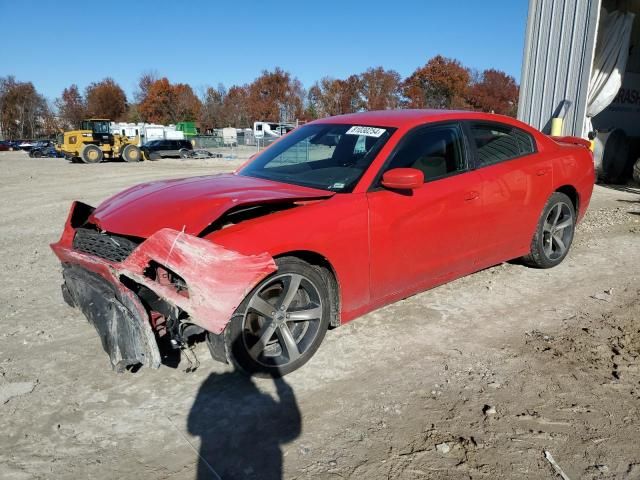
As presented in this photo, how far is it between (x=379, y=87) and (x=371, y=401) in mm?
71642

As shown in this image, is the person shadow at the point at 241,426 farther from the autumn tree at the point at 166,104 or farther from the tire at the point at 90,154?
the autumn tree at the point at 166,104

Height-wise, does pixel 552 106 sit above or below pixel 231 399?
above

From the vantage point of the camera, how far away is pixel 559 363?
3250 millimetres

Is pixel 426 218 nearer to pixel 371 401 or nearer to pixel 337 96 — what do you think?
pixel 371 401

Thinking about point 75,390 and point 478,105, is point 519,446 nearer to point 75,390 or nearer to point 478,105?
point 75,390

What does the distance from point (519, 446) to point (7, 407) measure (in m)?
2.76

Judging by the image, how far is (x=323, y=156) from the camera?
417cm

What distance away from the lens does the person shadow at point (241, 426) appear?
7.73ft

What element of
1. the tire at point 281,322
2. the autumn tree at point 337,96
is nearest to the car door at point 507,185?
the tire at point 281,322

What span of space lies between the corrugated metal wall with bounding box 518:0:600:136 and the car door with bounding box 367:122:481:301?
27.9 ft

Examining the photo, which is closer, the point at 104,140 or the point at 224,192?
the point at 224,192

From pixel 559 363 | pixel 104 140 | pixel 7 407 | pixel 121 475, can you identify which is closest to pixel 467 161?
pixel 559 363

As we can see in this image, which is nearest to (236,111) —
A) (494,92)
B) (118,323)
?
(494,92)

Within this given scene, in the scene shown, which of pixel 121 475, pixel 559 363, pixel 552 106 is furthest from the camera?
pixel 552 106
